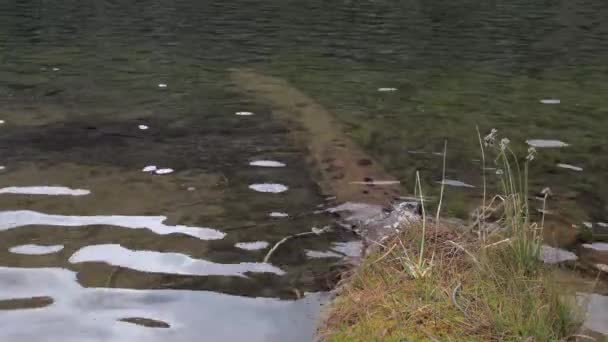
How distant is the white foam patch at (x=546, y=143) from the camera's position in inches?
367

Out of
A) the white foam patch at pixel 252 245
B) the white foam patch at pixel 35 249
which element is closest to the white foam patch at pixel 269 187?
the white foam patch at pixel 252 245

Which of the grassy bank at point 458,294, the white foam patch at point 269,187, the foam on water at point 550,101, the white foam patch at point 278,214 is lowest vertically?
the foam on water at point 550,101

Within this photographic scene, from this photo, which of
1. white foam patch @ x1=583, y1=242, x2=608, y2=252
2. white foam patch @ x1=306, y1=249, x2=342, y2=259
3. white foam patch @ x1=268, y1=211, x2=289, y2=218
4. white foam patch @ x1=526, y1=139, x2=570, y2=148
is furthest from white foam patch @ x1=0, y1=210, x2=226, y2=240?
white foam patch @ x1=526, y1=139, x2=570, y2=148

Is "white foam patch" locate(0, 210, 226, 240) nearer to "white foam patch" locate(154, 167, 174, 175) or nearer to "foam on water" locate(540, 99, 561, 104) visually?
"white foam patch" locate(154, 167, 174, 175)

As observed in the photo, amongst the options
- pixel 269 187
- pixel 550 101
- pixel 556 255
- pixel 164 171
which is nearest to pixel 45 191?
pixel 164 171

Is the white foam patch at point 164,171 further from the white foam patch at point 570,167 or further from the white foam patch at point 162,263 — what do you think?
the white foam patch at point 570,167

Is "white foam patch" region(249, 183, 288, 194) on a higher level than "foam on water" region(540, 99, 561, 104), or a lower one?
higher

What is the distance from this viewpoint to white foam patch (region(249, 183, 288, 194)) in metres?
7.57

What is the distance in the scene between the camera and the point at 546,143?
9453mm

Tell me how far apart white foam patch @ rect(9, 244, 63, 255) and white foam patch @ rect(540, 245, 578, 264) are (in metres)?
3.96

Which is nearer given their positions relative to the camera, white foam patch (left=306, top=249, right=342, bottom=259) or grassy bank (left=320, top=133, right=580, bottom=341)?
grassy bank (left=320, top=133, right=580, bottom=341)

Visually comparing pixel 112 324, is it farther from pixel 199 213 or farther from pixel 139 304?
pixel 199 213

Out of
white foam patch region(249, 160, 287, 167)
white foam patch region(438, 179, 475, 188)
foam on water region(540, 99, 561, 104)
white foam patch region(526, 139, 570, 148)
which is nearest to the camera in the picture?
white foam patch region(438, 179, 475, 188)

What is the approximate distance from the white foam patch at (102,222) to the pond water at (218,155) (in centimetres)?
2
